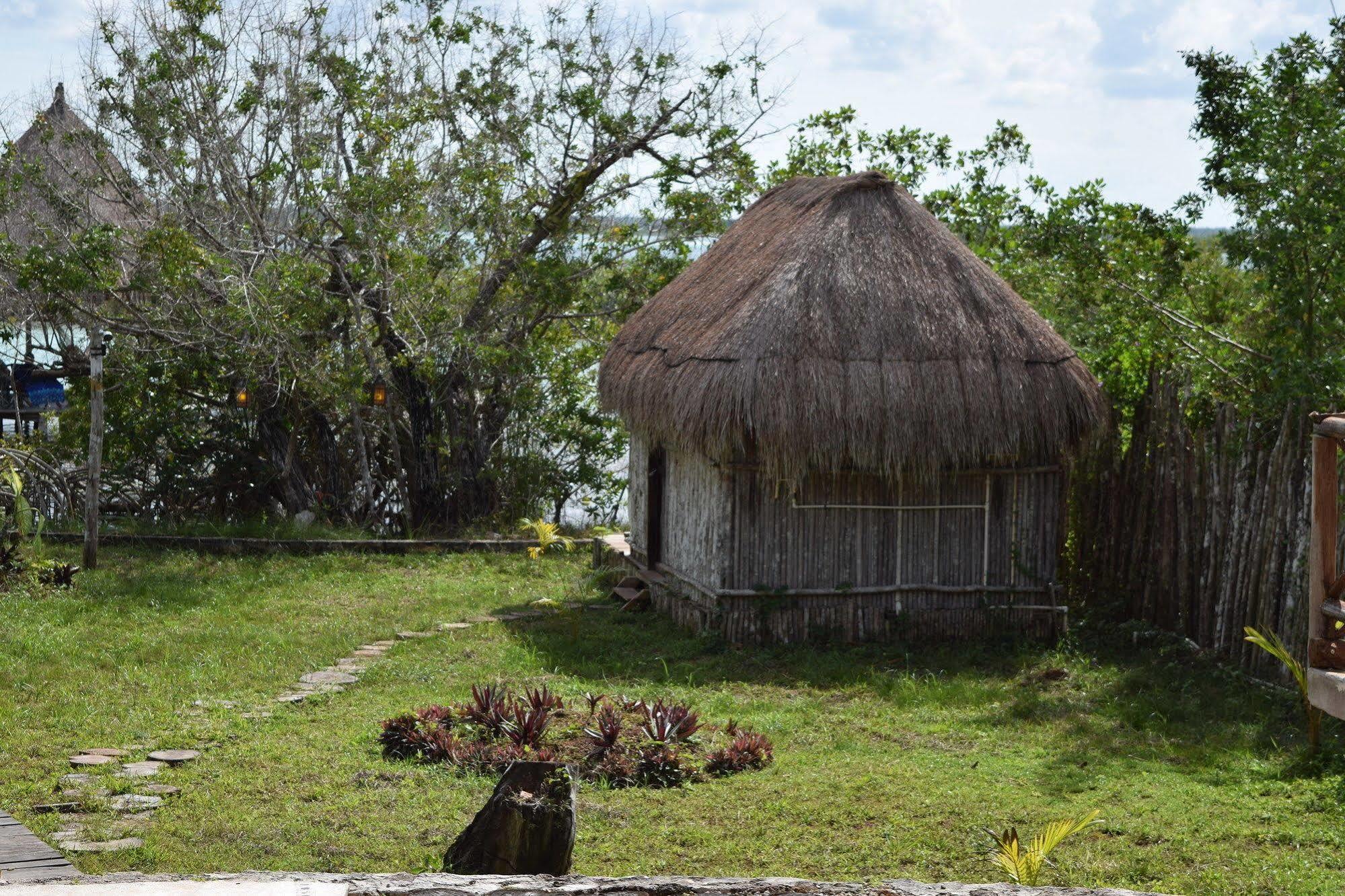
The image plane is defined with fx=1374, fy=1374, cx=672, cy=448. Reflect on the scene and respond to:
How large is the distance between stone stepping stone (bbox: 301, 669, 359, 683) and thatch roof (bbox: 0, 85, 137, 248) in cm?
702

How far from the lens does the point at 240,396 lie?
50.9 feet

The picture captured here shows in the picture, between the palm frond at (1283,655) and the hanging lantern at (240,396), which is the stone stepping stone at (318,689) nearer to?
the palm frond at (1283,655)

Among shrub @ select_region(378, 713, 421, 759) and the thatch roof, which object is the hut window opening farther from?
the thatch roof

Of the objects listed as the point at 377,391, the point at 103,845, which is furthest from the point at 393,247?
the point at 103,845

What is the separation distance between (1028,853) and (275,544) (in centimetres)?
1029

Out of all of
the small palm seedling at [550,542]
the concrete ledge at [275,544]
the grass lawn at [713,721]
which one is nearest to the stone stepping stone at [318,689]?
the grass lawn at [713,721]

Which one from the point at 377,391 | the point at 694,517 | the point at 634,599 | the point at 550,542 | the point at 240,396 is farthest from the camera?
the point at 240,396

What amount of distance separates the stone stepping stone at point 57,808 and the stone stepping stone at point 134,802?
0.14 m

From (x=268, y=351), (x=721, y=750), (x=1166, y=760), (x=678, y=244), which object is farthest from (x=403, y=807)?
(x=678, y=244)

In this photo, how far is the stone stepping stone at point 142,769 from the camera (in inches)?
271

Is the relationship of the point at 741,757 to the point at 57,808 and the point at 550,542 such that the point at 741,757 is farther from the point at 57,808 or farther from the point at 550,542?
the point at 550,542

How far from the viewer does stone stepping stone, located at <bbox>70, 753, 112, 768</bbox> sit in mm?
7031

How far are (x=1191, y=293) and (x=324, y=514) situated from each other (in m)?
9.51

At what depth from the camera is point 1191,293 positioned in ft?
40.7
